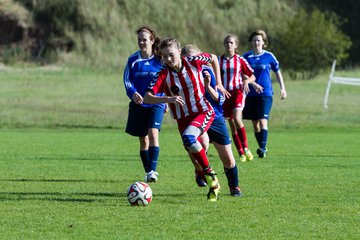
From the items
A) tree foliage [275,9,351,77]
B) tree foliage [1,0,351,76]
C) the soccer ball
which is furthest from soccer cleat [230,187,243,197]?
tree foliage [275,9,351,77]

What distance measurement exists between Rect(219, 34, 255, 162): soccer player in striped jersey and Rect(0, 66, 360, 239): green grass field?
451 mm

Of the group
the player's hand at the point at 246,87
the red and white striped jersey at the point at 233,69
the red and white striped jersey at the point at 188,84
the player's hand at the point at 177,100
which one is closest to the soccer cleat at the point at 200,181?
the red and white striped jersey at the point at 188,84

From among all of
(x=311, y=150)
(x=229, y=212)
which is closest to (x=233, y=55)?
(x=311, y=150)

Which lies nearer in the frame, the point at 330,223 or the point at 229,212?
the point at 330,223

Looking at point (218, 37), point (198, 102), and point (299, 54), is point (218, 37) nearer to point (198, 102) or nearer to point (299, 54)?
point (299, 54)

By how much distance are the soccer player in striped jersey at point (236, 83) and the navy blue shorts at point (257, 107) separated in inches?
26.2

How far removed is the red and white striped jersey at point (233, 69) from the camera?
14.3m

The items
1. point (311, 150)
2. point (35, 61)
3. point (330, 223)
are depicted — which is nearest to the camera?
point (330, 223)

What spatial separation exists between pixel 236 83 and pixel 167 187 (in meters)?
4.15

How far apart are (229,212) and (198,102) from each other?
1404 millimetres

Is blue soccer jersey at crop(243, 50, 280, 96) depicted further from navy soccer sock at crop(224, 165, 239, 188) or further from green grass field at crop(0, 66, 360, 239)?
navy soccer sock at crop(224, 165, 239, 188)

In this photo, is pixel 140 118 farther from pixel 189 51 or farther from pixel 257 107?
pixel 257 107

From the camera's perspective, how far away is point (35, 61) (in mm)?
48938

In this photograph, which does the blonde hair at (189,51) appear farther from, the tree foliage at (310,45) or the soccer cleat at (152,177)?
the tree foliage at (310,45)
